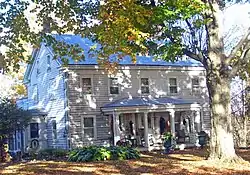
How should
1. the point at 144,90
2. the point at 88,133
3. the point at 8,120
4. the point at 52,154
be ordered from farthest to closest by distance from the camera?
1. the point at 144,90
2. the point at 88,133
3. the point at 8,120
4. the point at 52,154

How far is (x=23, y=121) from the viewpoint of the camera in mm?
25484

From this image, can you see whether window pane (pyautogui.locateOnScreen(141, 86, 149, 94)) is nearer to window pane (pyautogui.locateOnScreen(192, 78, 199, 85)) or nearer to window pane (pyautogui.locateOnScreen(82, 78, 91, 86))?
window pane (pyautogui.locateOnScreen(82, 78, 91, 86))

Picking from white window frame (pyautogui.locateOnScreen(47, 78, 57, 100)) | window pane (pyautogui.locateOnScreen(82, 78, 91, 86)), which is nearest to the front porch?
window pane (pyautogui.locateOnScreen(82, 78, 91, 86))

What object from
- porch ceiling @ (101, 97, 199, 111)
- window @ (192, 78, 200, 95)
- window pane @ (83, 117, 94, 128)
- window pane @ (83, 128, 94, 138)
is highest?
window @ (192, 78, 200, 95)

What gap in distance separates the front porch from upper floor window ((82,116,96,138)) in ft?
3.64

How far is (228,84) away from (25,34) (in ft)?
26.5

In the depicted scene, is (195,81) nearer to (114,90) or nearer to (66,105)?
(114,90)

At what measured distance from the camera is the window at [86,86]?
26.8 metres

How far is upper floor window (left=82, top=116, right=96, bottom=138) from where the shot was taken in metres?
26.8

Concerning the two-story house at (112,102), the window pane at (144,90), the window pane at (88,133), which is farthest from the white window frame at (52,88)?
the window pane at (144,90)

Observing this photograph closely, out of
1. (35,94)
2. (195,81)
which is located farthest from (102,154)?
(195,81)

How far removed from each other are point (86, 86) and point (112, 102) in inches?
82.1

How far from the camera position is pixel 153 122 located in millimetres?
29484

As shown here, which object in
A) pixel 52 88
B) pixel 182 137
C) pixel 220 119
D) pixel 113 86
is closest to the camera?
pixel 220 119
